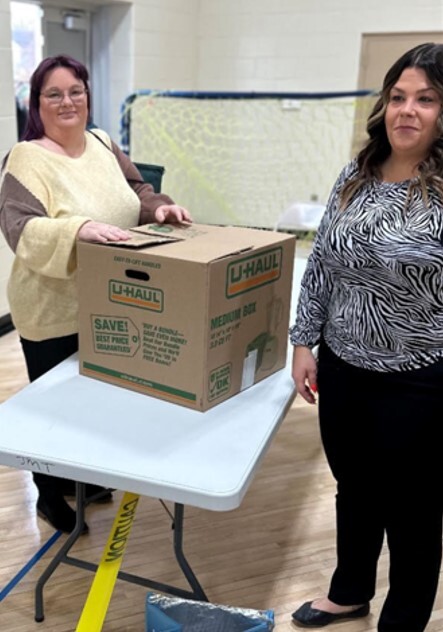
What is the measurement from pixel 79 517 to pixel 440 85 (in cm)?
134

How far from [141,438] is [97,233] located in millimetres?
468

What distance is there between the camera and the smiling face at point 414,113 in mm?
1204

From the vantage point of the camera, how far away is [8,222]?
4.81ft

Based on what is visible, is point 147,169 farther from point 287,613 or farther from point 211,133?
point 211,133

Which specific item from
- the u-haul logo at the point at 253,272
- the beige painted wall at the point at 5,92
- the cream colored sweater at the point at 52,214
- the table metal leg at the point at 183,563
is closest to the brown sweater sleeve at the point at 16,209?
the cream colored sweater at the point at 52,214

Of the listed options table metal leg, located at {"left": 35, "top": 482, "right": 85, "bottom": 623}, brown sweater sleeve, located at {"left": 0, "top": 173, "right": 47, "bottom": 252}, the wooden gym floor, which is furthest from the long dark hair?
the wooden gym floor

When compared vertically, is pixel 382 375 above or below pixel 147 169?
below

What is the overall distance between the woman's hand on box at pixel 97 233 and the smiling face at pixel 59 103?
13.9 inches

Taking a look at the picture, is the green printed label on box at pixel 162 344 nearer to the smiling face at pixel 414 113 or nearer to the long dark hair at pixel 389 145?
the long dark hair at pixel 389 145

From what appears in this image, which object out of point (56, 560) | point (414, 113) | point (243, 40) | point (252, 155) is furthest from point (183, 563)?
point (243, 40)

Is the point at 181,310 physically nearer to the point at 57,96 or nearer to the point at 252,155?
the point at 57,96

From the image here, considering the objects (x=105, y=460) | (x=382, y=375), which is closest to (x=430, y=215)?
(x=382, y=375)

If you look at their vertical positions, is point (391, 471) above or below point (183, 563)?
above

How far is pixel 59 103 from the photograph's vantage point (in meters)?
1.58
